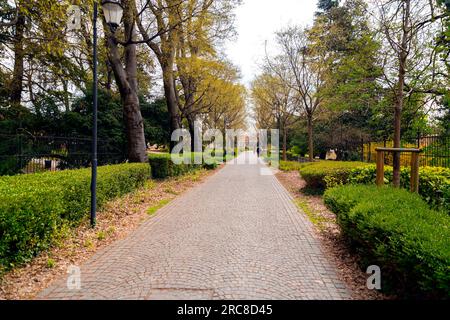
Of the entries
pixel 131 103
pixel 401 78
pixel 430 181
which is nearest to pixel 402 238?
pixel 430 181

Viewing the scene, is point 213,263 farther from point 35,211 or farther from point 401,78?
point 401,78

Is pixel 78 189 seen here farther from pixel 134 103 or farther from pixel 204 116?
pixel 204 116

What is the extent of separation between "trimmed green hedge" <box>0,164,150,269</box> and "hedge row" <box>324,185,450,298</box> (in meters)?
4.30

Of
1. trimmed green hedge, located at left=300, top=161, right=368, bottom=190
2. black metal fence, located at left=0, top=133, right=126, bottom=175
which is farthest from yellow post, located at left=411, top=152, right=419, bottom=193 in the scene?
black metal fence, located at left=0, top=133, right=126, bottom=175

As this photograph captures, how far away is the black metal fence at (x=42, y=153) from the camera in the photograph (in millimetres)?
9242

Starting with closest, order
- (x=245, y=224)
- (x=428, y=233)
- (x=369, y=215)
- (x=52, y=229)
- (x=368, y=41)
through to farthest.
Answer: (x=428, y=233), (x=369, y=215), (x=52, y=229), (x=245, y=224), (x=368, y=41)

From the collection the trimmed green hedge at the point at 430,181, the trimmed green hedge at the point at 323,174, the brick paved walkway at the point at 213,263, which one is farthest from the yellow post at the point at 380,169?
the trimmed green hedge at the point at 323,174

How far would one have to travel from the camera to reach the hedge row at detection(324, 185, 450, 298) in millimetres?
2400

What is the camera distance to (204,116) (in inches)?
1110

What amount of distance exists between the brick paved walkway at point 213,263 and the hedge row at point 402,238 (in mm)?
608

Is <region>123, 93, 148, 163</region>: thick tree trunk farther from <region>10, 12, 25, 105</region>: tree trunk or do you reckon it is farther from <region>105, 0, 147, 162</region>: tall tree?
<region>10, 12, 25, 105</region>: tree trunk

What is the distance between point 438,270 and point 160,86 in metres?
24.3

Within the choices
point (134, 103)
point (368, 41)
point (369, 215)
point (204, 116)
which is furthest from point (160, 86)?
point (369, 215)

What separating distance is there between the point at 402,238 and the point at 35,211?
4.51 meters
